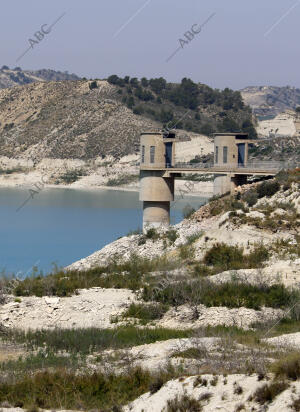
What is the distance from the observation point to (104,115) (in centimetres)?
9006

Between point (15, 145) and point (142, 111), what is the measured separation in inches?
614

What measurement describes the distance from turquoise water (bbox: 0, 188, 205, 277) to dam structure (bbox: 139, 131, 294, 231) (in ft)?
12.0

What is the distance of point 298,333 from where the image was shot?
38.0 ft

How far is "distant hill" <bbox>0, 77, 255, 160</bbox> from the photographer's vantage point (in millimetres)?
85875

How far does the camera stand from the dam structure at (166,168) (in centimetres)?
3353

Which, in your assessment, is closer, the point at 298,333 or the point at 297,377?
the point at 297,377

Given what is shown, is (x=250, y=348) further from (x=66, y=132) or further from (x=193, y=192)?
(x=66, y=132)

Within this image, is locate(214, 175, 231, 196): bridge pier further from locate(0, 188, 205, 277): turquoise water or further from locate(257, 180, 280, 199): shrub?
locate(0, 188, 205, 277): turquoise water

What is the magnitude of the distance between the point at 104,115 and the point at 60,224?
47.3m

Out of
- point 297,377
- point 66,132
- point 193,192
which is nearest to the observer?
point 297,377

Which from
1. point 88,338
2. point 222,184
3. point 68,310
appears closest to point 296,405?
point 88,338

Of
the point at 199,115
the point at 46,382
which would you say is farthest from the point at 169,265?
the point at 199,115

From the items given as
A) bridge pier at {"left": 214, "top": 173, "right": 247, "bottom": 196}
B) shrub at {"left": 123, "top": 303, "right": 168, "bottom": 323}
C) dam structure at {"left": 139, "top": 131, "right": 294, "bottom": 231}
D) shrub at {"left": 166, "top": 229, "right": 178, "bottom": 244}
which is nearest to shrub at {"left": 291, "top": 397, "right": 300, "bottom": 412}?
shrub at {"left": 123, "top": 303, "right": 168, "bottom": 323}

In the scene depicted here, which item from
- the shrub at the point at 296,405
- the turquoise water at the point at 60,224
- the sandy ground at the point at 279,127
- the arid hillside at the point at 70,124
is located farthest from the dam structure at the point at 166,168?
the sandy ground at the point at 279,127
